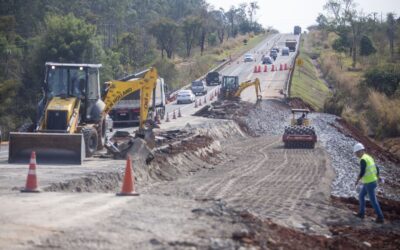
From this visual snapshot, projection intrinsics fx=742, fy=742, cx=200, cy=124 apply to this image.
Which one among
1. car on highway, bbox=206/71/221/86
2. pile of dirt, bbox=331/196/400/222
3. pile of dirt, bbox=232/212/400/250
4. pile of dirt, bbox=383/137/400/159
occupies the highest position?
pile of dirt, bbox=232/212/400/250

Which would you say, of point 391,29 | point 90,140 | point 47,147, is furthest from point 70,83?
point 391,29

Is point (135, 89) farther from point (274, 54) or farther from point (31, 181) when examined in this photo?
point (274, 54)

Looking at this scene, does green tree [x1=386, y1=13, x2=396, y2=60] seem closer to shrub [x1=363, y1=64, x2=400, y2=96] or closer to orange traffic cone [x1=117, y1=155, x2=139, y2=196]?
shrub [x1=363, y1=64, x2=400, y2=96]

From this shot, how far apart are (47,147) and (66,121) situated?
5.48 feet

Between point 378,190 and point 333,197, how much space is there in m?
5.39

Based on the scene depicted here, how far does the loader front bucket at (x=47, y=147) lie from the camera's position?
22.3 m

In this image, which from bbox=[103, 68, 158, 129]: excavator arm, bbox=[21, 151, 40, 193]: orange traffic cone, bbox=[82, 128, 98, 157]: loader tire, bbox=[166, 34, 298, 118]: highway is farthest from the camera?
bbox=[166, 34, 298, 118]: highway

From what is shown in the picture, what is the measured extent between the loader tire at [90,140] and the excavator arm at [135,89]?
95.6 inches

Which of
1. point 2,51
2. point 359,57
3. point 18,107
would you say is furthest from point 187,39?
point 18,107

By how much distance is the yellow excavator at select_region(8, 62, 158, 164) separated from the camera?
22344 mm

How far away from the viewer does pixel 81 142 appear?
73.1ft

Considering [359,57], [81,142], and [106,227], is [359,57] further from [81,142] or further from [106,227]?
[106,227]

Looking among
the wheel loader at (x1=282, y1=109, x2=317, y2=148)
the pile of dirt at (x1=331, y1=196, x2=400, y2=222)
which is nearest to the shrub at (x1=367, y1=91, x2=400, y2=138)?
the wheel loader at (x1=282, y1=109, x2=317, y2=148)

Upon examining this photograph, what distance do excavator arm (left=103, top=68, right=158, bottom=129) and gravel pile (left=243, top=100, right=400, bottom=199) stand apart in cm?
812
